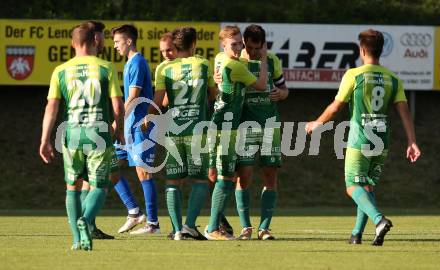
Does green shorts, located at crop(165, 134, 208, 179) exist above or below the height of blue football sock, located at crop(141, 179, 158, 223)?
above

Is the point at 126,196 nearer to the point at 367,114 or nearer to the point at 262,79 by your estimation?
the point at 262,79

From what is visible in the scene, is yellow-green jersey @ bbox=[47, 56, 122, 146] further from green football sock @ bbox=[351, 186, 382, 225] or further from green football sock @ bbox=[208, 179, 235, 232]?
green football sock @ bbox=[351, 186, 382, 225]

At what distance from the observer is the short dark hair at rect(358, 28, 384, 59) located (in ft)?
36.8

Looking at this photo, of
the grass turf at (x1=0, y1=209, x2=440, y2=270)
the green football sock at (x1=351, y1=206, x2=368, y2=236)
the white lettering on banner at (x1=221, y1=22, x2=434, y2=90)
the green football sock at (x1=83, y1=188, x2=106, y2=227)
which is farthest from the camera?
the white lettering on banner at (x1=221, y1=22, x2=434, y2=90)

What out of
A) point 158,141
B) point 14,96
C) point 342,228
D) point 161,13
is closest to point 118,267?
point 158,141

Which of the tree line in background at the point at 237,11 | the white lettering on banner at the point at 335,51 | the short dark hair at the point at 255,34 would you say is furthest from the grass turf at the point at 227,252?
the tree line in background at the point at 237,11

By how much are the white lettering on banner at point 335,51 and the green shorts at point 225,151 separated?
13.5 meters

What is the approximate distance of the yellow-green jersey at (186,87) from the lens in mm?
11805

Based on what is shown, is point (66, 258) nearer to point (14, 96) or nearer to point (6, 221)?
point (6, 221)

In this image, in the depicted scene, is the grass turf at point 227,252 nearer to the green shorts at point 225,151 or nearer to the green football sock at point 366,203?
the green football sock at point 366,203

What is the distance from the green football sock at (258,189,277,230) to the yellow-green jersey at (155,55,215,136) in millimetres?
1187

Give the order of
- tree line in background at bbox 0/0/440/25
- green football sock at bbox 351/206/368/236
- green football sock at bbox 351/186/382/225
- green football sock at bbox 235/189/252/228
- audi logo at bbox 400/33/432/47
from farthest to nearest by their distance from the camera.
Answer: tree line in background at bbox 0/0/440/25, audi logo at bbox 400/33/432/47, green football sock at bbox 235/189/252/228, green football sock at bbox 351/206/368/236, green football sock at bbox 351/186/382/225

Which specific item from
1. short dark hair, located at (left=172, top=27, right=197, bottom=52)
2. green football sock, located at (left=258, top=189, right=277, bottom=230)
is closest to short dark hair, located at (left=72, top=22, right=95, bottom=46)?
short dark hair, located at (left=172, top=27, right=197, bottom=52)

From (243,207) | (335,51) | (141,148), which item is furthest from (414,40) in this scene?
(243,207)
